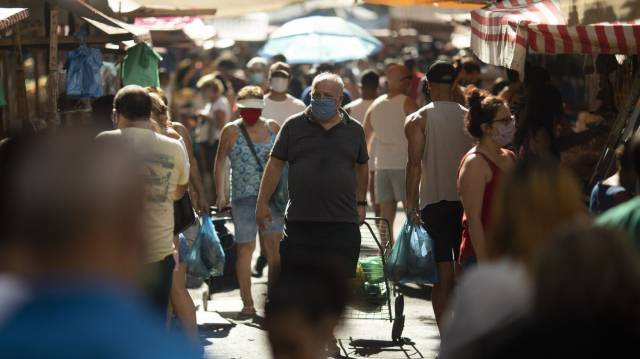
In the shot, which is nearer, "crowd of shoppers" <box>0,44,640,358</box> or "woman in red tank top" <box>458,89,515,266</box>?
"crowd of shoppers" <box>0,44,640,358</box>

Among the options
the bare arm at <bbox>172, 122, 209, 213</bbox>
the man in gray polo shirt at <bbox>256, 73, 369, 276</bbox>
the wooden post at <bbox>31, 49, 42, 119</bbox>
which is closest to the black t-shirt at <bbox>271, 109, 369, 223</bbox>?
the man in gray polo shirt at <bbox>256, 73, 369, 276</bbox>

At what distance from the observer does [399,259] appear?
8828 mm

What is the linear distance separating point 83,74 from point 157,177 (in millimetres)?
3516

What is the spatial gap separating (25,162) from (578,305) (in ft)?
4.70

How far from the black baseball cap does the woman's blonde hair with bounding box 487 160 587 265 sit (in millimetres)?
4688

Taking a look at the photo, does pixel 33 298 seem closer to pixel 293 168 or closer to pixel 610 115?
pixel 293 168

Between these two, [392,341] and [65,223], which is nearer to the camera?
[65,223]

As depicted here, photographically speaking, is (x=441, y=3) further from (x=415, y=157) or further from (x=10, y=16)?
(x=10, y=16)

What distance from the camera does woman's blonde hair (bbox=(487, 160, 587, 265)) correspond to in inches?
164

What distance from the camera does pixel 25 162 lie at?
9.91 feet

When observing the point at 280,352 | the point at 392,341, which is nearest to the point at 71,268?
the point at 280,352

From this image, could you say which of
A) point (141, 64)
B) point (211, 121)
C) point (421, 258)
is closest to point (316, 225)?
point (421, 258)

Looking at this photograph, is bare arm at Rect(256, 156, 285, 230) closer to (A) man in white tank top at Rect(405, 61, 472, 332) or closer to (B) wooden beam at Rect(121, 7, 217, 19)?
(A) man in white tank top at Rect(405, 61, 472, 332)

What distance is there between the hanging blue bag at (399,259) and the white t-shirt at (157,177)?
2.29 m
